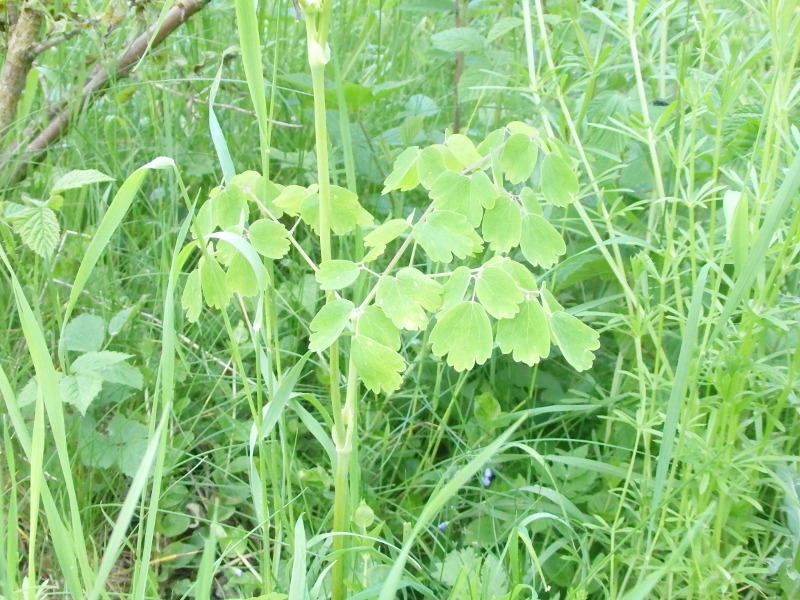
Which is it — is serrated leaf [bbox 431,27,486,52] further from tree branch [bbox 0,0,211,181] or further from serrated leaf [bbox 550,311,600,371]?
serrated leaf [bbox 550,311,600,371]

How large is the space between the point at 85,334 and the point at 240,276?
28.6 inches

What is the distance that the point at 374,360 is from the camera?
3.87 feet

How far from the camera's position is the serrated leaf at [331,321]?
1.20 metres

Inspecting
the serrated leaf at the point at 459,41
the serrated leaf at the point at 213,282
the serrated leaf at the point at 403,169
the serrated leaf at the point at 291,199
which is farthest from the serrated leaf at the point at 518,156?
the serrated leaf at the point at 459,41

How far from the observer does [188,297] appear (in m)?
1.35

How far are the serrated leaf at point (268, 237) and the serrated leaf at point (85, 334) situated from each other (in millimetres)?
718

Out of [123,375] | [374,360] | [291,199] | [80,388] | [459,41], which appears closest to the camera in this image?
[374,360]

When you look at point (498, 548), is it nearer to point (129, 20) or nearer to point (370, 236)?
point (370, 236)

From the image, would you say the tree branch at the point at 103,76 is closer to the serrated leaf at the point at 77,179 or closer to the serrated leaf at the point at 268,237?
the serrated leaf at the point at 77,179

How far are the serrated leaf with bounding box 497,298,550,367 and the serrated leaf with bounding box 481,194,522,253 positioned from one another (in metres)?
0.12

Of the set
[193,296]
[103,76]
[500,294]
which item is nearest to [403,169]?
[500,294]

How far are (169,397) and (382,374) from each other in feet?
0.99

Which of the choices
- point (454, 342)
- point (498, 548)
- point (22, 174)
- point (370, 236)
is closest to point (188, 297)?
point (370, 236)

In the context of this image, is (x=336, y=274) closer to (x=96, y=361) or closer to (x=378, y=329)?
(x=378, y=329)
